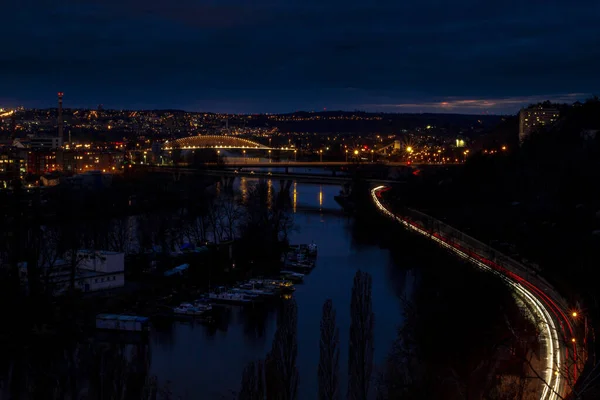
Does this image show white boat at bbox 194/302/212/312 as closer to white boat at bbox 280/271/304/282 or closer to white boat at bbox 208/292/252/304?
white boat at bbox 208/292/252/304

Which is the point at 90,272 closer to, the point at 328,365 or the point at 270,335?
the point at 270,335

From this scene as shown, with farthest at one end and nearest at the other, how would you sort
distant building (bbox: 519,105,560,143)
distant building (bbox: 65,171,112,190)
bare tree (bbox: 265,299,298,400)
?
distant building (bbox: 519,105,560,143)
distant building (bbox: 65,171,112,190)
bare tree (bbox: 265,299,298,400)

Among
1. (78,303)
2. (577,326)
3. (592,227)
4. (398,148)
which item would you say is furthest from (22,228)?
(398,148)

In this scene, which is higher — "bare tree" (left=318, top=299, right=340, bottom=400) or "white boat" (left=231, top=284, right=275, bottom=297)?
"bare tree" (left=318, top=299, right=340, bottom=400)

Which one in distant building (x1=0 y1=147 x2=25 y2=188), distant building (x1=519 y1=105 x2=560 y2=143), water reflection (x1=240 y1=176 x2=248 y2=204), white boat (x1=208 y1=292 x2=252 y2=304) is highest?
distant building (x1=519 y1=105 x2=560 y2=143)

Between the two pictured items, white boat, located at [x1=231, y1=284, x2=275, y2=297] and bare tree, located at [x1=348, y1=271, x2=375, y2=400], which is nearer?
bare tree, located at [x1=348, y1=271, x2=375, y2=400]

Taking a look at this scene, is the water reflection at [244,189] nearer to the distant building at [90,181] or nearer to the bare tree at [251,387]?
the distant building at [90,181]

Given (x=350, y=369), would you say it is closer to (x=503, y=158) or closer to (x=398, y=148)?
(x=503, y=158)

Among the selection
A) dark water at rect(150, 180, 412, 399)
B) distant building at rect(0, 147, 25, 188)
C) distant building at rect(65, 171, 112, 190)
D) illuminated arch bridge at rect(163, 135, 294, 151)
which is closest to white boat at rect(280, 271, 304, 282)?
dark water at rect(150, 180, 412, 399)
